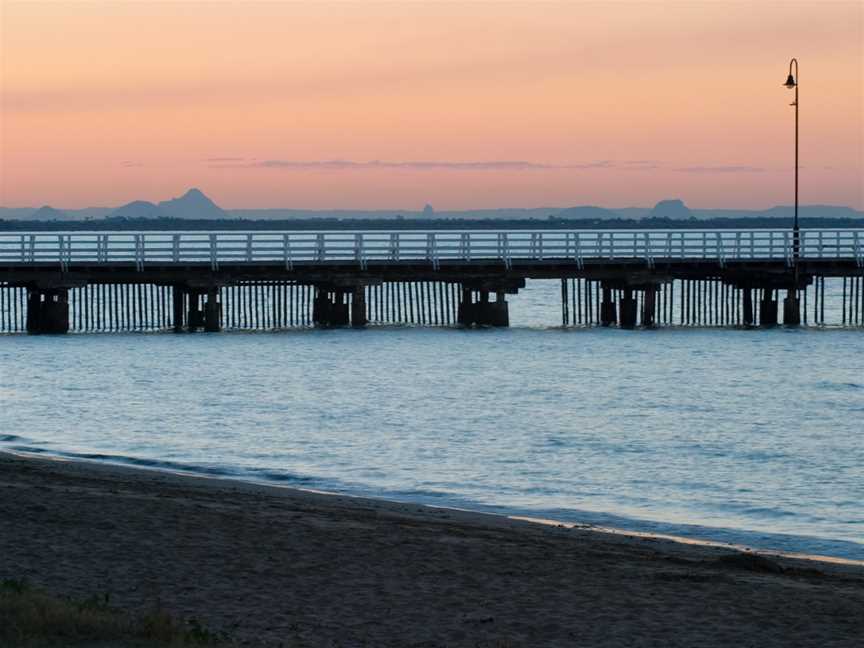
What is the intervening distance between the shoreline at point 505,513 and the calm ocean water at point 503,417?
0.19 metres

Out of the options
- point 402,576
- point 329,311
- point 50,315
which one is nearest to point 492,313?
point 329,311

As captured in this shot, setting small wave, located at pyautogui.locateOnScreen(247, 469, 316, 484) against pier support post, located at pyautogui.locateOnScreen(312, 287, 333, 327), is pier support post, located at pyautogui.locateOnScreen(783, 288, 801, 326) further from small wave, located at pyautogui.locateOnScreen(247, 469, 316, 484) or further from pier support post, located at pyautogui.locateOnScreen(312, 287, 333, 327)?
small wave, located at pyautogui.locateOnScreen(247, 469, 316, 484)

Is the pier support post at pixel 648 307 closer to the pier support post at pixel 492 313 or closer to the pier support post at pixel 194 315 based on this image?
the pier support post at pixel 492 313

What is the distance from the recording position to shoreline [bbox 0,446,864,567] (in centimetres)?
1580

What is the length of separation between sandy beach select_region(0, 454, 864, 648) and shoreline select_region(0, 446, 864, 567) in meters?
0.52

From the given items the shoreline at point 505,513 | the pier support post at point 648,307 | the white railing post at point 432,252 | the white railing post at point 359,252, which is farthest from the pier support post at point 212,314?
the shoreline at point 505,513

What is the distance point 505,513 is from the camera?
18.1 metres

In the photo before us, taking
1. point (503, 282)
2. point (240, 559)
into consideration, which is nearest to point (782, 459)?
point (240, 559)

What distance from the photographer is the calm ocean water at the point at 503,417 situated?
778 inches

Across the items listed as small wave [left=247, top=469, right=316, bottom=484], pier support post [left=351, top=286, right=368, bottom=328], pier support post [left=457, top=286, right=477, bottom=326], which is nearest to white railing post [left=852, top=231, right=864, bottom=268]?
pier support post [left=457, top=286, right=477, bottom=326]

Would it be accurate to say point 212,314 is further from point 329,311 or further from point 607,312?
point 607,312

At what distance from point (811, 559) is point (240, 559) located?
20.7 ft

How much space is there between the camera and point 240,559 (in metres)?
13.1

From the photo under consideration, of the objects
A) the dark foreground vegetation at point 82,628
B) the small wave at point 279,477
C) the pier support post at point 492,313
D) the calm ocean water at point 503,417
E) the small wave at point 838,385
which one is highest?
the dark foreground vegetation at point 82,628
